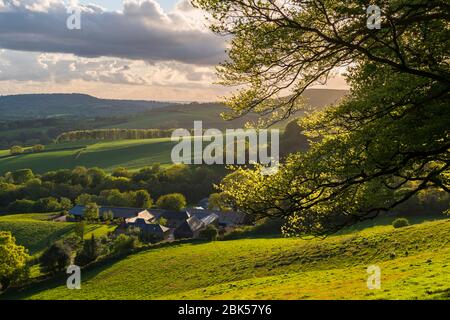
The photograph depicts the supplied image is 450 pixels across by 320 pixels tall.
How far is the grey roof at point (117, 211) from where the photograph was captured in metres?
101

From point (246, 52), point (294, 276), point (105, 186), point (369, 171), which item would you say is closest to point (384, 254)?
point (294, 276)

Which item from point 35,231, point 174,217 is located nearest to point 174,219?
point 174,217

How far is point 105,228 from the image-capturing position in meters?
91.2

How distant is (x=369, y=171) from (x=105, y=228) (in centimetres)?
8307

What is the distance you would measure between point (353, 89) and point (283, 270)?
2515cm

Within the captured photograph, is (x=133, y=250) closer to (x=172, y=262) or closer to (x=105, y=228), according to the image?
(x=172, y=262)

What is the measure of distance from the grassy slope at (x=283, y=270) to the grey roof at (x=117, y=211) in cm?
4241

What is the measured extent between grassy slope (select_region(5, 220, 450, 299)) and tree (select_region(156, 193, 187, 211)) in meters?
43.3

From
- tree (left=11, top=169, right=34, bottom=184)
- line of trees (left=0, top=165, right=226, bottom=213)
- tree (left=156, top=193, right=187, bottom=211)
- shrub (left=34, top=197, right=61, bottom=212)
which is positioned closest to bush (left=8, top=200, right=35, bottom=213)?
line of trees (left=0, top=165, right=226, bottom=213)

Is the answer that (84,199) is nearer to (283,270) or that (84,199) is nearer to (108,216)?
(108,216)

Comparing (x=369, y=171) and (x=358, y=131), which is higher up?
(x=358, y=131)

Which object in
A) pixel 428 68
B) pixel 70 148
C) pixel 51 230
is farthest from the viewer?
pixel 70 148

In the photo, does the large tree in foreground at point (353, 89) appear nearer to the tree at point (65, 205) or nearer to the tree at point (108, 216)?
the tree at point (108, 216)

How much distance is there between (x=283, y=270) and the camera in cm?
3972
